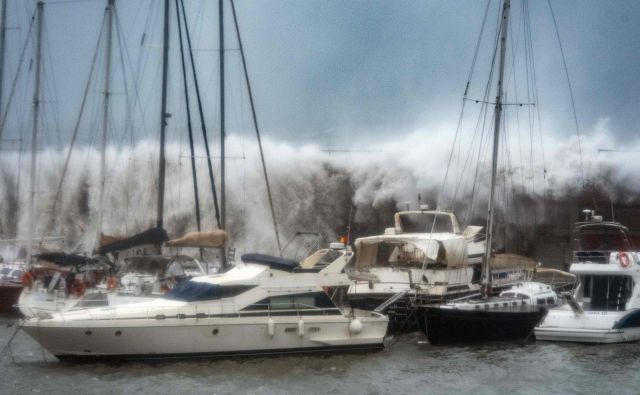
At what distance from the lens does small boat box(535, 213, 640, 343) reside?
67.1 ft

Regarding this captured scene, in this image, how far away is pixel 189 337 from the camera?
18.1 meters

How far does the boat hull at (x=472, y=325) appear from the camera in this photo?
67.9ft

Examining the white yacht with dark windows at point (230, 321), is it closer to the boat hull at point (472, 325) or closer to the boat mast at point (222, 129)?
the boat hull at point (472, 325)

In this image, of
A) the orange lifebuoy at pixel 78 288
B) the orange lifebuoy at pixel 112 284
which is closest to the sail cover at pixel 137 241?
the orange lifebuoy at pixel 78 288

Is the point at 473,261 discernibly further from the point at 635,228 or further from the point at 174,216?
the point at 174,216

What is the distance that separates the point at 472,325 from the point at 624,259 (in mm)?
4825

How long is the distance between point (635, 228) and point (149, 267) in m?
23.4

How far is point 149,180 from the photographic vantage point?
161 ft

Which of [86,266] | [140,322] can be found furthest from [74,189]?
[140,322]

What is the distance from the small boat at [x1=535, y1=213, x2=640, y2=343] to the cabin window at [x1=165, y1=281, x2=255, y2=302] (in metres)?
8.19

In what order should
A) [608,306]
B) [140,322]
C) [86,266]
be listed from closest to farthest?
[140,322], [608,306], [86,266]

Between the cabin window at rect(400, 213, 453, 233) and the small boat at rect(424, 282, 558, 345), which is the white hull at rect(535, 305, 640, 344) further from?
the cabin window at rect(400, 213, 453, 233)

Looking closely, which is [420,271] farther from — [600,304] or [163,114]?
[163,114]

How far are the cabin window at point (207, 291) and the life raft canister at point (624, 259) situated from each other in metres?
10.4
